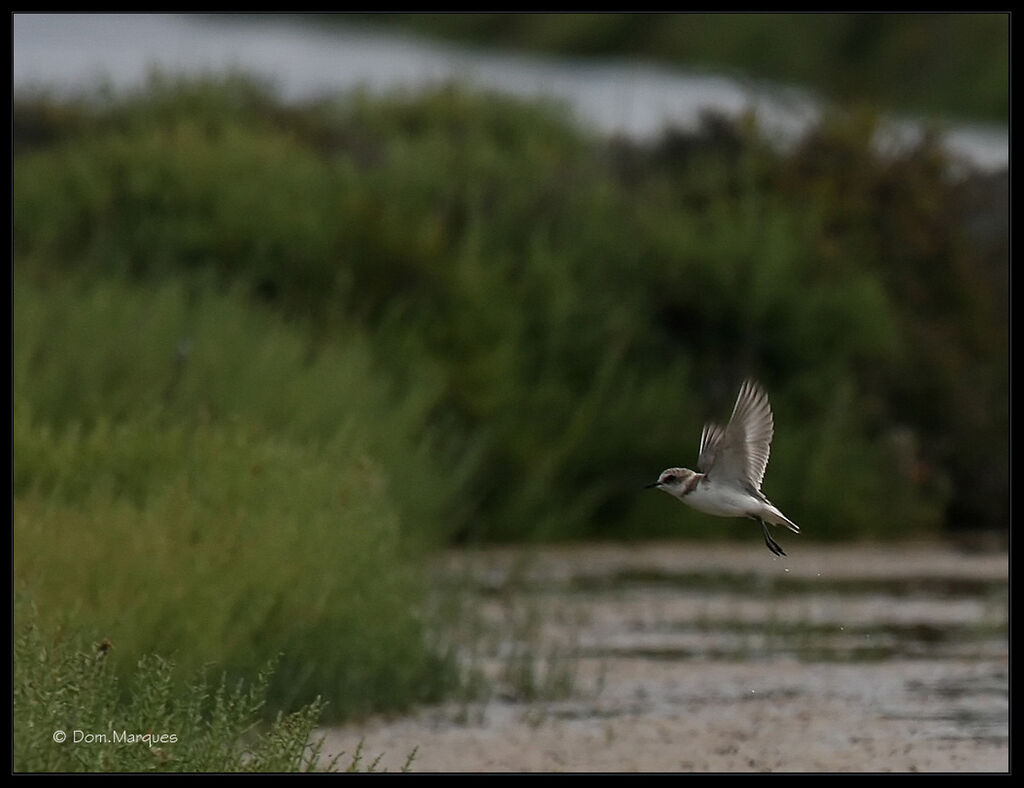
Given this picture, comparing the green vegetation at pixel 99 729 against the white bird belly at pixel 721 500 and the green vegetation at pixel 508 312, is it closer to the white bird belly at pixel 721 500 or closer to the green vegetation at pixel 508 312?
the white bird belly at pixel 721 500

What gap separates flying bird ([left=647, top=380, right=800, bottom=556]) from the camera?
22.7 feet

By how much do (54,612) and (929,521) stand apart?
9628 millimetres

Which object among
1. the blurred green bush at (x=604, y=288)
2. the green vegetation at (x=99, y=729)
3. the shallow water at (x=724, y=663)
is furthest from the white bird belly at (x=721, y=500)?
the blurred green bush at (x=604, y=288)

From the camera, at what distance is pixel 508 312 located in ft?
54.0

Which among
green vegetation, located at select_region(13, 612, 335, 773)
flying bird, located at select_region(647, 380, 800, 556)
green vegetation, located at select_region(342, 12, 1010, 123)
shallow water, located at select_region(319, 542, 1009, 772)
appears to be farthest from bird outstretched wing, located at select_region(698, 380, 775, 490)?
green vegetation, located at select_region(342, 12, 1010, 123)

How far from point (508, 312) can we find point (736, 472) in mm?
9448

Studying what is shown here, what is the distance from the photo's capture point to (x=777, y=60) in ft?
119

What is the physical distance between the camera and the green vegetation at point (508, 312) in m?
12.8

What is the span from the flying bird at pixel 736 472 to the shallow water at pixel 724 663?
94.9 inches

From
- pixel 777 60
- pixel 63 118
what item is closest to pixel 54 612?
pixel 63 118

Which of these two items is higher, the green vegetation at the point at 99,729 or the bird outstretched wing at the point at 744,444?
the bird outstretched wing at the point at 744,444

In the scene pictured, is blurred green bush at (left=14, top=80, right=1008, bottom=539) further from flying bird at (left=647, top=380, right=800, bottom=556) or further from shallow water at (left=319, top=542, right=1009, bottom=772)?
flying bird at (left=647, top=380, right=800, bottom=556)

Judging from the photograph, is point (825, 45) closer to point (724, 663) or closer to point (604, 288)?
point (604, 288)

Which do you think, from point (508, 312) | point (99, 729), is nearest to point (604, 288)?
point (508, 312)
